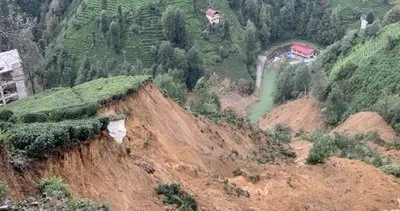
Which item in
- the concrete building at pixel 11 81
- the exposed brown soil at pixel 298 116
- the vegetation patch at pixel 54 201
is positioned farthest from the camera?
the exposed brown soil at pixel 298 116

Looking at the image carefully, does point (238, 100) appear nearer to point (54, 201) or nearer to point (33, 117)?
point (33, 117)

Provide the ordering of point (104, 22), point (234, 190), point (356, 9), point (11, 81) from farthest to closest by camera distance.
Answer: point (356, 9) → point (104, 22) → point (11, 81) → point (234, 190)

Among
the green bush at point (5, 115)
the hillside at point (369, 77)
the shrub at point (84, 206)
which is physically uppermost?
the green bush at point (5, 115)

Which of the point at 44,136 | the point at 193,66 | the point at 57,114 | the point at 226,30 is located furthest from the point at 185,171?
the point at 226,30

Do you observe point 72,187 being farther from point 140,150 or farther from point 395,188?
point 395,188

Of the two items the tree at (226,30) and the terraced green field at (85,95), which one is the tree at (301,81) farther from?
the terraced green field at (85,95)

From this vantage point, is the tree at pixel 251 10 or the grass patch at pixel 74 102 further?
the tree at pixel 251 10

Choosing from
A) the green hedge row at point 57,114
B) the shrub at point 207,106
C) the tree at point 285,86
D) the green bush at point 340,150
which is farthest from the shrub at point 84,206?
the tree at point 285,86

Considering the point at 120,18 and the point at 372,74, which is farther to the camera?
the point at 120,18
